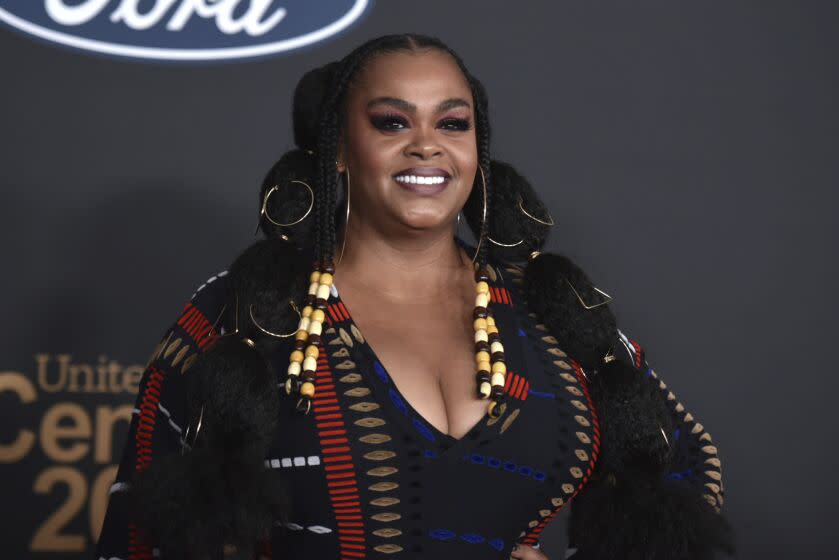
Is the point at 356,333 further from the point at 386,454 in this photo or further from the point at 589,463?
the point at 589,463

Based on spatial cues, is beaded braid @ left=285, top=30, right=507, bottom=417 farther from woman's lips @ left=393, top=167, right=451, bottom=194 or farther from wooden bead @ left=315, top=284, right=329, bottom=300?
woman's lips @ left=393, top=167, right=451, bottom=194

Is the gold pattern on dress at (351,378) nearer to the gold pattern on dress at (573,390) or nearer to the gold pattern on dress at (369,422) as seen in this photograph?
the gold pattern on dress at (369,422)

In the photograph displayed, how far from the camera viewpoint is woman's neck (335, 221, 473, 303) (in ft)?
6.12

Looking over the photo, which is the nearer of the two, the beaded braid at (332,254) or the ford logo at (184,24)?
the beaded braid at (332,254)

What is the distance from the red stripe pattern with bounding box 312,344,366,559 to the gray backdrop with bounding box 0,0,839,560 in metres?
0.96

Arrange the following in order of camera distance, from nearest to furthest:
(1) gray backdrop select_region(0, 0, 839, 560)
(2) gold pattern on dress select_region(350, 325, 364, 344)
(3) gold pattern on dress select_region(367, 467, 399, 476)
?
1. (3) gold pattern on dress select_region(367, 467, 399, 476)
2. (2) gold pattern on dress select_region(350, 325, 364, 344)
3. (1) gray backdrop select_region(0, 0, 839, 560)

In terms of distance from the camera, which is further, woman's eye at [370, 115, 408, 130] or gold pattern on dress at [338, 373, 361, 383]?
woman's eye at [370, 115, 408, 130]

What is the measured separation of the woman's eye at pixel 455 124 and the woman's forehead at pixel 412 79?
0.04 m

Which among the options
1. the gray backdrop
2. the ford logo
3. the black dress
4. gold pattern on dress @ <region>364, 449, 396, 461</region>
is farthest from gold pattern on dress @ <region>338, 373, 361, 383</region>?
the ford logo

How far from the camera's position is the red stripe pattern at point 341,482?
5.38ft

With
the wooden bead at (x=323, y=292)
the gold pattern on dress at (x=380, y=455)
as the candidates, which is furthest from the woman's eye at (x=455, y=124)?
the gold pattern on dress at (x=380, y=455)

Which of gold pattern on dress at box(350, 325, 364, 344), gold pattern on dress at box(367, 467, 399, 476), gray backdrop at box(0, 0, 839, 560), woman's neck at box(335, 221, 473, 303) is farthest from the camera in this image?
gray backdrop at box(0, 0, 839, 560)

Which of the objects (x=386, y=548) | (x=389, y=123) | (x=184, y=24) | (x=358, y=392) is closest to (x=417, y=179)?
(x=389, y=123)

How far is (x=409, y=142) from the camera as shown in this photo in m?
1.78
